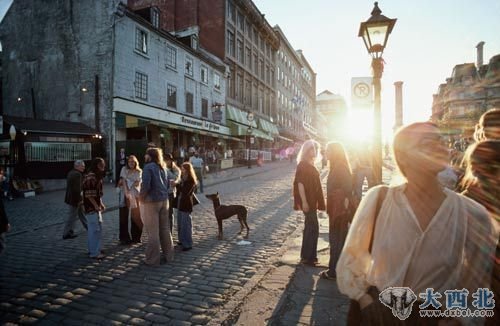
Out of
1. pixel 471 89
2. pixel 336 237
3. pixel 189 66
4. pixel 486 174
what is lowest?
pixel 336 237

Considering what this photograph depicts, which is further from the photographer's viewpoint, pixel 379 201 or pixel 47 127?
pixel 47 127

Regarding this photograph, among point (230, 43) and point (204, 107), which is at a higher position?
point (230, 43)

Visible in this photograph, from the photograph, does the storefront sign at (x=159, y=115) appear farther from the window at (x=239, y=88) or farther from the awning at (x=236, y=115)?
the window at (x=239, y=88)

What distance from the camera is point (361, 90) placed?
5441 millimetres

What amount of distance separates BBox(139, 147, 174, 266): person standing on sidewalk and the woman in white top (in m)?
3.84

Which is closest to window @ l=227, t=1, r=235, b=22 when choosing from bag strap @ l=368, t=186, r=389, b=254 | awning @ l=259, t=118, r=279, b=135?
awning @ l=259, t=118, r=279, b=135

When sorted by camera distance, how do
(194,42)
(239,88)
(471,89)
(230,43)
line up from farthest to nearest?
(471,89), (239,88), (230,43), (194,42)

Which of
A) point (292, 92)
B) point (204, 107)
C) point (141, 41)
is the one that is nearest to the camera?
point (141, 41)

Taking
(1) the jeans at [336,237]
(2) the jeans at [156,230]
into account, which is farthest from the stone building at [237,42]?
(1) the jeans at [336,237]

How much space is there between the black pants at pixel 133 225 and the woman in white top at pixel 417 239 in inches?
209

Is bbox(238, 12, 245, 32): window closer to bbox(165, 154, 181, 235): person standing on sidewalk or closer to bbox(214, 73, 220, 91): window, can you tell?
bbox(214, 73, 220, 91): window

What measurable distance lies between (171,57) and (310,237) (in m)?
21.3

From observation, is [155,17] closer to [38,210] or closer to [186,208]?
[38,210]

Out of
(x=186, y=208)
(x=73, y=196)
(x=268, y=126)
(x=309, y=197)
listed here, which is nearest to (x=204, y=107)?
(x=268, y=126)
